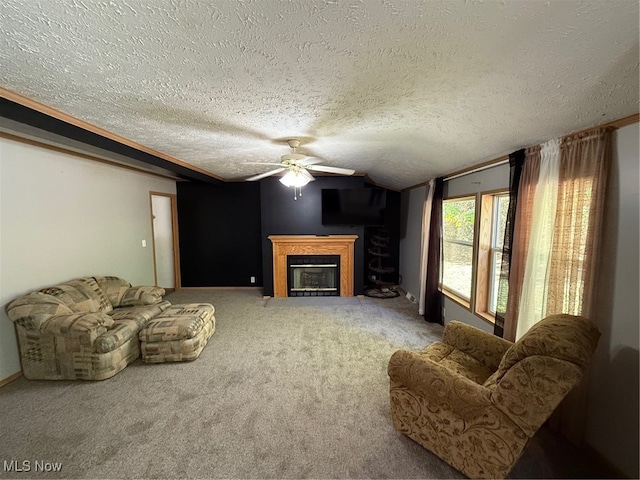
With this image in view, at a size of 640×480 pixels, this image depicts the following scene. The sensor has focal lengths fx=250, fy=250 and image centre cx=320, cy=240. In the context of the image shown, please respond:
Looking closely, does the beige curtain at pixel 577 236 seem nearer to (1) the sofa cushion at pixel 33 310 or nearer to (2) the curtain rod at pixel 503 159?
(2) the curtain rod at pixel 503 159

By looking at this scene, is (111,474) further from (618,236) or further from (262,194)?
(262,194)

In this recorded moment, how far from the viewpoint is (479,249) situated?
296 cm

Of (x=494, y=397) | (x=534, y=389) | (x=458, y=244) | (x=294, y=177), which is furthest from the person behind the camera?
(x=458, y=244)

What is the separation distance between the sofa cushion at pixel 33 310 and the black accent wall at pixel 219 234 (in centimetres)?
296

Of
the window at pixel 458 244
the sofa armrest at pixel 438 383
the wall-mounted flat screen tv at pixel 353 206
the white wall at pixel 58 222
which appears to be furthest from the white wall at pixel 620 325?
the white wall at pixel 58 222

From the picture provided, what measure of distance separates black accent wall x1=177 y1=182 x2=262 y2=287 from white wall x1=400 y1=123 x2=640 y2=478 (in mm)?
4940

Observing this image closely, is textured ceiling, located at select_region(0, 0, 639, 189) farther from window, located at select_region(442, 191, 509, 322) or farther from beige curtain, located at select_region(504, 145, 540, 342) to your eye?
window, located at select_region(442, 191, 509, 322)

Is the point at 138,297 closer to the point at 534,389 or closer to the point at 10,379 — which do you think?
the point at 10,379

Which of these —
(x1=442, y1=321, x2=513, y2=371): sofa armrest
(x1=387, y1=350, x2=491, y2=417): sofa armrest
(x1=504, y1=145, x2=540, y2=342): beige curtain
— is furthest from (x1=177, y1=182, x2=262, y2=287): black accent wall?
(x1=504, y1=145, x2=540, y2=342): beige curtain

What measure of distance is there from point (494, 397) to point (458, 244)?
2.60 metres

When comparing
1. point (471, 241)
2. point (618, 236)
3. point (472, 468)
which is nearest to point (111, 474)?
point (472, 468)

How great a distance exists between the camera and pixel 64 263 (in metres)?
2.95

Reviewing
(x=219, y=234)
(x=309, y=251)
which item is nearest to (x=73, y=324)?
(x=219, y=234)

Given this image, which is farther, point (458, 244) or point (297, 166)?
point (458, 244)
